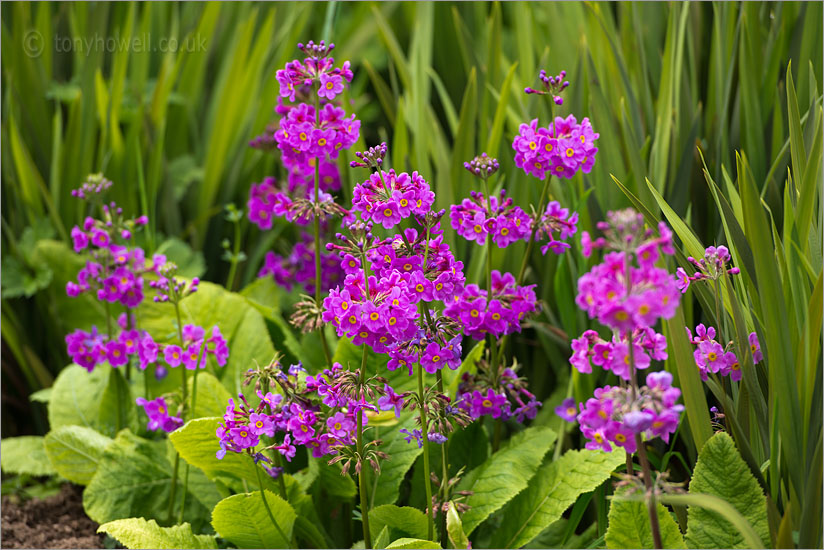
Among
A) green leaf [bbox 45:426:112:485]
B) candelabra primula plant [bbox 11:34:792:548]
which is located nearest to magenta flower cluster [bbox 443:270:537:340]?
candelabra primula plant [bbox 11:34:792:548]

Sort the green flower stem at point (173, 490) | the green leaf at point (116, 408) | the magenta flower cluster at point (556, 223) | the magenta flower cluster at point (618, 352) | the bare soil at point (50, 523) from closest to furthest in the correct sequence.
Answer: the magenta flower cluster at point (618, 352) < the magenta flower cluster at point (556, 223) < the green flower stem at point (173, 490) < the bare soil at point (50, 523) < the green leaf at point (116, 408)

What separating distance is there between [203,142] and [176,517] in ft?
5.80

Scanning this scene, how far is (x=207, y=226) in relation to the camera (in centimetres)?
325

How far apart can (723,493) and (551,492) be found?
1.54 ft

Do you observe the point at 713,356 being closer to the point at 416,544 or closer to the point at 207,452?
the point at 416,544

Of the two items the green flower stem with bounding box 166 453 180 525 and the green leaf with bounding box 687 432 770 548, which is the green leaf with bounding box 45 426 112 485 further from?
the green leaf with bounding box 687 432 770 548

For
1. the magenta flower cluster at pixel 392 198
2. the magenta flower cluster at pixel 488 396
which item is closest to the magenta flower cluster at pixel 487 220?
the magenta flower cluster at pixel 392 198

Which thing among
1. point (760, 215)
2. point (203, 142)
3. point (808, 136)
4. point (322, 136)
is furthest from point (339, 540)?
point (203, 142)

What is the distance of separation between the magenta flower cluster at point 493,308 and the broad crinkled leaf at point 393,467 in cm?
35

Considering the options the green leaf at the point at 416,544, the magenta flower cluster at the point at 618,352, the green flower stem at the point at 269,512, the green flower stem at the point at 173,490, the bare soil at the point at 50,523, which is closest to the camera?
the magenta flower cluster at the point at 618,352

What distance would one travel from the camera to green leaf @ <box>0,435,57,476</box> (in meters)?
2.44

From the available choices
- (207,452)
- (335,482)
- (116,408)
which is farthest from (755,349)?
(116,408)

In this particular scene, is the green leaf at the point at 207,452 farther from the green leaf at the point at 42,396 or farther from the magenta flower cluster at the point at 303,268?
the green leaf at the point at 42,396

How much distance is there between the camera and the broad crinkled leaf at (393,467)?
1979mm
